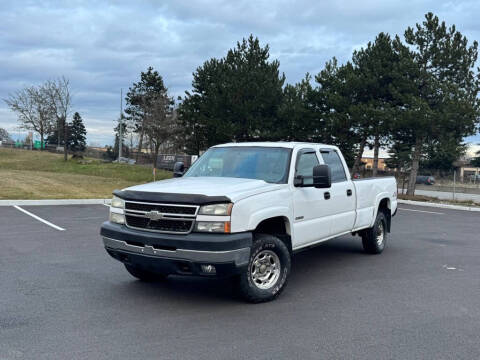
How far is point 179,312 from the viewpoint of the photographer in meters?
4.98

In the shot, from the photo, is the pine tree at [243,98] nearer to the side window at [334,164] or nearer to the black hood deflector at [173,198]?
the side window at [334,164]

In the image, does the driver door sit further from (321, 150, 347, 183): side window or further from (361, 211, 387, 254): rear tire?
(361, 211, 387, 254): rear tire

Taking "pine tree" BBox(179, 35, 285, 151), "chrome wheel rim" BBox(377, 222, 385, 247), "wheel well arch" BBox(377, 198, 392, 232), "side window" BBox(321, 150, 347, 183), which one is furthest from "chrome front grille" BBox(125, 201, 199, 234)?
"pine tree" BBox(179, 35, 285, 151)

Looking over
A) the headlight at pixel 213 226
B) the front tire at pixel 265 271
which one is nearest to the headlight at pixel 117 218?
the headlight at pixel 213 226

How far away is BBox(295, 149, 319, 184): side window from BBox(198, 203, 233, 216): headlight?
59.6 inches

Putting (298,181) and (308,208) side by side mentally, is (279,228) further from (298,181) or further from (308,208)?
(298,181)

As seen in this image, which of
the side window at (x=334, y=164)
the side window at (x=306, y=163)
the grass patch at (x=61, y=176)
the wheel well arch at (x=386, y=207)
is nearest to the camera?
the side window at (x=306, y=163)

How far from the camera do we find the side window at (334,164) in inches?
281

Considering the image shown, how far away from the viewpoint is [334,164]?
729cm

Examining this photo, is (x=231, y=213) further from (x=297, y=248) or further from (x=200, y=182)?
(x=297, y=248)

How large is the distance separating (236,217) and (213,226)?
0.26 meters

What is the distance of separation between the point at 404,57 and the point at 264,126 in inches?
367

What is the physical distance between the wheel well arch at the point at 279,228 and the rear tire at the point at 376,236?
116 inches

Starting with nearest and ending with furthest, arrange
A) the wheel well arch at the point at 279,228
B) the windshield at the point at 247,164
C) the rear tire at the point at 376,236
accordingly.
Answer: the wheel well arch at the point at 279,228
the windshield at the point at 247,164
the rear tire at the point at 376,236
